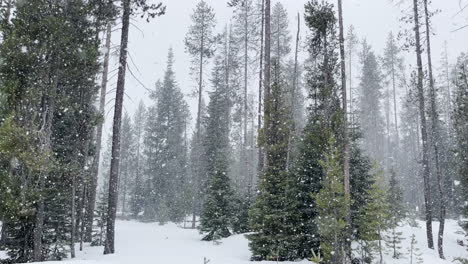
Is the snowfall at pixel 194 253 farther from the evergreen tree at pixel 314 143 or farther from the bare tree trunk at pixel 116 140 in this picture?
the evergreen tree at pixel 314 143

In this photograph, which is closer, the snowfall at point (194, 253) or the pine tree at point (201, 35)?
the snowfall at point (194, 253)

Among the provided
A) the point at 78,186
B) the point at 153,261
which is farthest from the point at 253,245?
the point at 78,186

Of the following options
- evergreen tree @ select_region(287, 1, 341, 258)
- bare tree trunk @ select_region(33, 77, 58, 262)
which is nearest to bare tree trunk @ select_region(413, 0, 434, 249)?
evergreen tree @ select_region(287, 1, 341, 258)

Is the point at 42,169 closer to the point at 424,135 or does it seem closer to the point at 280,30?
the point at 424,135

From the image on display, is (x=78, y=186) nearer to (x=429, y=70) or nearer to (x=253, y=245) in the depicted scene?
(x=253, y=245)

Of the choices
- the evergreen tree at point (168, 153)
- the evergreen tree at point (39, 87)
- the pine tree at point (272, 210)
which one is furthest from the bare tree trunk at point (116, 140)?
the evergreen tree at point (168, 153)

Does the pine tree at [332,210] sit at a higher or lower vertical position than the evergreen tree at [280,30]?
lower

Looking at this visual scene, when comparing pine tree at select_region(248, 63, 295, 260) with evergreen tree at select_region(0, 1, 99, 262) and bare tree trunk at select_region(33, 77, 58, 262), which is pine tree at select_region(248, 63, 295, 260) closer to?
evergreen tree at select_region(0, 1, 99, 262)

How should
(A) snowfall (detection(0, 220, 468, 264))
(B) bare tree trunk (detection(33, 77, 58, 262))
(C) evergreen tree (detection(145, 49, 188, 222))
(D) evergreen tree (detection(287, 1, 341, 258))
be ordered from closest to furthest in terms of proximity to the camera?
(B) bare tree trunk (detection(33, 77, 58, 262))
(A) snowfall (detection(0, 220, 468, 264))
(D) evergreen tree (detection(287, 1, 341, 258))
(C) evergreen tree (detection(145, 49, 188, 222))

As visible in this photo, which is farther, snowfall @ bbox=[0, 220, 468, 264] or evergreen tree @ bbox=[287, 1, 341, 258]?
evergreen tree @ bbox=[287, 1, 341, 258]

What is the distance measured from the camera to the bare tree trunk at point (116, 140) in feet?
43.6

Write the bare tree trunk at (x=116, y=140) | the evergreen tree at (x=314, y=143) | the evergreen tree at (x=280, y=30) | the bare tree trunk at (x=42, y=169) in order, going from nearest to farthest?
the bare tree trunk at (x=42, y=169) < the bare tree trunk at (x=116, y=140) < the evergreen tree at (x=314, y=143) < the evergreen tree at (x=280, y=30)

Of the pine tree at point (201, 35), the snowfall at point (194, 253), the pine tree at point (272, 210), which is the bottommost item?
the snowfall at point (194, 253)

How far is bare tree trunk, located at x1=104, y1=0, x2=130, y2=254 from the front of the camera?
13.3 metres
